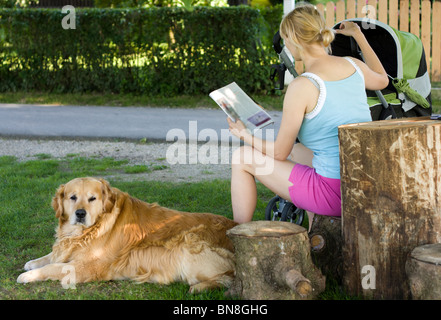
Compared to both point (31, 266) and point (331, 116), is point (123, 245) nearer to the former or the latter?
point (31, 266)

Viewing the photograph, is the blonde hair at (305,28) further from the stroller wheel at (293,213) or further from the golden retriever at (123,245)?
the stroller wheel at (293,213)

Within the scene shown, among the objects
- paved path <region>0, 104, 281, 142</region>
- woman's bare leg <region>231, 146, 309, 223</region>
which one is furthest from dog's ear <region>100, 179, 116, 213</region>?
paved path <region>0, 104, 281, 142</region>

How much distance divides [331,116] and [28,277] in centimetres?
224

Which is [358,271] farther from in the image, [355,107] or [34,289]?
[34,289]

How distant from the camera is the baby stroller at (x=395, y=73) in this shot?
4.85 m

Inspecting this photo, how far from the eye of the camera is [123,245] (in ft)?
12.7

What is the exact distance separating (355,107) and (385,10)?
26.4 ft

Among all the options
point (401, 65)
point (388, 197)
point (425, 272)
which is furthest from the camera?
point (401, 65)

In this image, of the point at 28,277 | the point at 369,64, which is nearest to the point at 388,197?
the point at 369,64

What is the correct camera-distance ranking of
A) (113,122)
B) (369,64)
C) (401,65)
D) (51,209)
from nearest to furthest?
(369,64)
(401,65)
(51,209)
(113,122)

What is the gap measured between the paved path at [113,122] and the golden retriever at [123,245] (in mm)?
4688

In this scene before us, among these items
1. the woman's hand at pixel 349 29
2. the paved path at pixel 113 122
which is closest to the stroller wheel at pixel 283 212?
the woman's hand at pixel 349 29

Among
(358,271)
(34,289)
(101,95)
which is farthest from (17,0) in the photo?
(358,271)

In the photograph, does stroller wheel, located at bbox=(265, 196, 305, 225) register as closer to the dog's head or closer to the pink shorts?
the pink shorts
